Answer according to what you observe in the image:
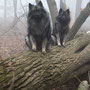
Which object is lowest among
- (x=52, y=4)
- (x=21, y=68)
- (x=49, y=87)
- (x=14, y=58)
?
(x=49, y=87)

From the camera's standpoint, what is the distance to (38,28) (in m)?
5.06

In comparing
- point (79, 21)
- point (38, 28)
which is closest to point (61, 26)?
point (79, 21)

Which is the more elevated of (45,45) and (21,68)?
(45,45)

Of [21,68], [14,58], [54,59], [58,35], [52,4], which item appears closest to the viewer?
[21,68]

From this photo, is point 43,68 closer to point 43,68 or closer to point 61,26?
point 43,68

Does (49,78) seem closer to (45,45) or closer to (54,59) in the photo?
(54,59)

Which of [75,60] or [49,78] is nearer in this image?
[49,78]

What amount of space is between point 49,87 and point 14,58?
1.30 meters

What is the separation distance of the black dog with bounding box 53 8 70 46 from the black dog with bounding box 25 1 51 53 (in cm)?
113

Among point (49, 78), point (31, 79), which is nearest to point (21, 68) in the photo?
point (31, 79)

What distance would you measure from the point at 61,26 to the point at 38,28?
1.74 meters

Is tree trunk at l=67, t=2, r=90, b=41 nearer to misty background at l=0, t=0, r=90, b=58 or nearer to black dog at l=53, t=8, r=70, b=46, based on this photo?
black dog at l=53, t=8, r=70, b=46

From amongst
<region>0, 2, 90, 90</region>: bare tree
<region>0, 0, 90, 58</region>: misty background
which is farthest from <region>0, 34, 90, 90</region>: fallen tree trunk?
<region>0, 0, 90, 58</region>: misty background

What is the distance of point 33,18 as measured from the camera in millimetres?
4859
